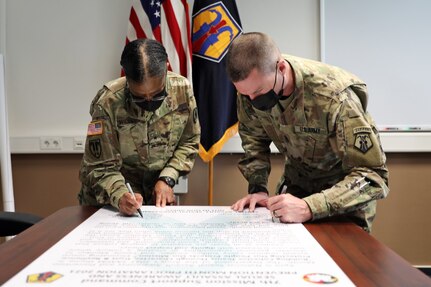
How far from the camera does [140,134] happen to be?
1.53 metres

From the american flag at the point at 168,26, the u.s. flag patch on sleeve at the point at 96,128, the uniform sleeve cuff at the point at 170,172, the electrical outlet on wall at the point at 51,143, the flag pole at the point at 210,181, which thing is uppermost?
the american flag at the point at 168,26

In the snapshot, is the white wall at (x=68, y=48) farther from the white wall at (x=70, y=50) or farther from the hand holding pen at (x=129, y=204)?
the hand holding pen at (x=129, y=204)

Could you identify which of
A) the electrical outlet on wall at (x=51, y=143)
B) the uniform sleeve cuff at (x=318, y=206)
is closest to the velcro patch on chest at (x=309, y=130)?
the uniform sleeve cuff at (x=318, y=206)

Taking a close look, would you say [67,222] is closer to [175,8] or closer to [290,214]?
[290,214]

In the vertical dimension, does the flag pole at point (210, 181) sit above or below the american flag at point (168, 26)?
A: below

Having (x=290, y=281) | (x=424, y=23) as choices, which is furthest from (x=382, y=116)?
(x=290, y=281)

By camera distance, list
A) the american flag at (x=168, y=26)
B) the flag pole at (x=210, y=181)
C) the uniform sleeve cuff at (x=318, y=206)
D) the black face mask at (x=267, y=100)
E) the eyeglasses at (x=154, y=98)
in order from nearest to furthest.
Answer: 1. the uniform sleeve cuff at (x=318, y=206)
2. the black face mask at (x=267, y=100)
3. the eyeglasses at (x=154, y=98)
4. the american flag at (x=168, y=26)
5. the flag pole at (x=210, y=181)

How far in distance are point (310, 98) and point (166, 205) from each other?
64 cm

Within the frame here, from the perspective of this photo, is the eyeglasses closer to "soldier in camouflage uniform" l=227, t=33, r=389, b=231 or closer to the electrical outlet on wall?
"soldier in camouflage uniform" l=227, t=33, r=389, b=231

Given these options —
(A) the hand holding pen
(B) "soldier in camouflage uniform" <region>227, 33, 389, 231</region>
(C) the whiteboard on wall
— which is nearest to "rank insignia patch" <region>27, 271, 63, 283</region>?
(A) the hand holding pen

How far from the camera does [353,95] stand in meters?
1.28

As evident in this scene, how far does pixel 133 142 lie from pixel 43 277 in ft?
2.63

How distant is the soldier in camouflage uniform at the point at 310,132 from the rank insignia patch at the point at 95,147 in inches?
21.9

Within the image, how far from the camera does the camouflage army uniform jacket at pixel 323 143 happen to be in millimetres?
1159
